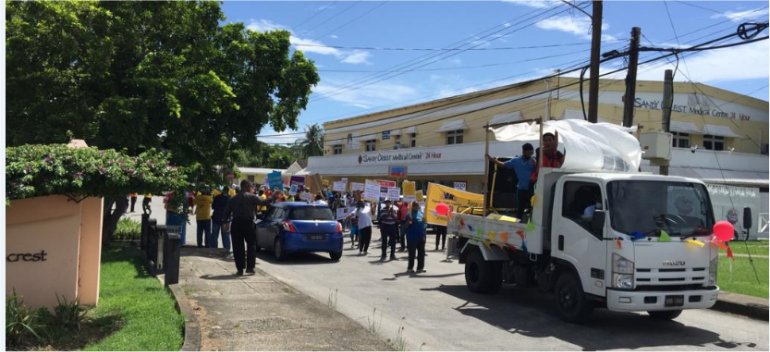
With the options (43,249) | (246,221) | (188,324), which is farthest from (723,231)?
(43,249)

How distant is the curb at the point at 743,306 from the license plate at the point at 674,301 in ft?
7.54

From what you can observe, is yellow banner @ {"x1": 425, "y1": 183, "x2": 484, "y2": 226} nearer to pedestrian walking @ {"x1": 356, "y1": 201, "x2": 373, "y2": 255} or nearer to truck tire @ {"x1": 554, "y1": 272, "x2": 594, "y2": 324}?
pedestrian walking @ {"x1": 356, "y1": 201, "x2": 373, "y2": 255}

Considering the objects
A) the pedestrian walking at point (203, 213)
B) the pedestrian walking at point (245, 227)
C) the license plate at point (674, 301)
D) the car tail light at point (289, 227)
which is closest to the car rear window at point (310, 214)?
the car tail light at point (289, 227)

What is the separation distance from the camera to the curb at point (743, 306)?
9266 mm

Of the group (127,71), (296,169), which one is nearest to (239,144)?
(127,71)

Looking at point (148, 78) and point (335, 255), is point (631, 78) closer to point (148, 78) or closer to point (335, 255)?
point (335, 255)

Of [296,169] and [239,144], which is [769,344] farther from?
[296,169]

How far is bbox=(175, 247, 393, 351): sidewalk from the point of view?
6609 mm

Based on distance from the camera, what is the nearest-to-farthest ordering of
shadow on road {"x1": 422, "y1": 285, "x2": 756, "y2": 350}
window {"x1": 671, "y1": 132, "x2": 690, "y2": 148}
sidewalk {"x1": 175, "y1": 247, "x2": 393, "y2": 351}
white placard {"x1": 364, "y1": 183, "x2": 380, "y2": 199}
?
1. sidewalk {"x1": 175, "y1": 247, "x2": 393, "y2": 351}
2. shadow on road {"x1": 422, "y1": 285, "x2": 756, "y2": 350}
3. white placard {"x1": 364, "y1": 183, "x2": 380, "y2": 199}
4. window {"x1": 671, "y1": 132, "x2": 690, "y2": 148}

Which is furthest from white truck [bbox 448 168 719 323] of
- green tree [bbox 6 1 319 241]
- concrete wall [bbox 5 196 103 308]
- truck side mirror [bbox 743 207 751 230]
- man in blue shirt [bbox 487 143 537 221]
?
green tree [bbox 6 1 319 241]

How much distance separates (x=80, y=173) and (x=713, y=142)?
36050 millimetres

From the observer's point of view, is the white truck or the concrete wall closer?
the concrete wall

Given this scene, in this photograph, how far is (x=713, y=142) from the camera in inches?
1383

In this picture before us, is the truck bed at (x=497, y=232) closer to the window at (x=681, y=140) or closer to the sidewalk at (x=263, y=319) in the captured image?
the sidewalk at (x=263, y=319)
